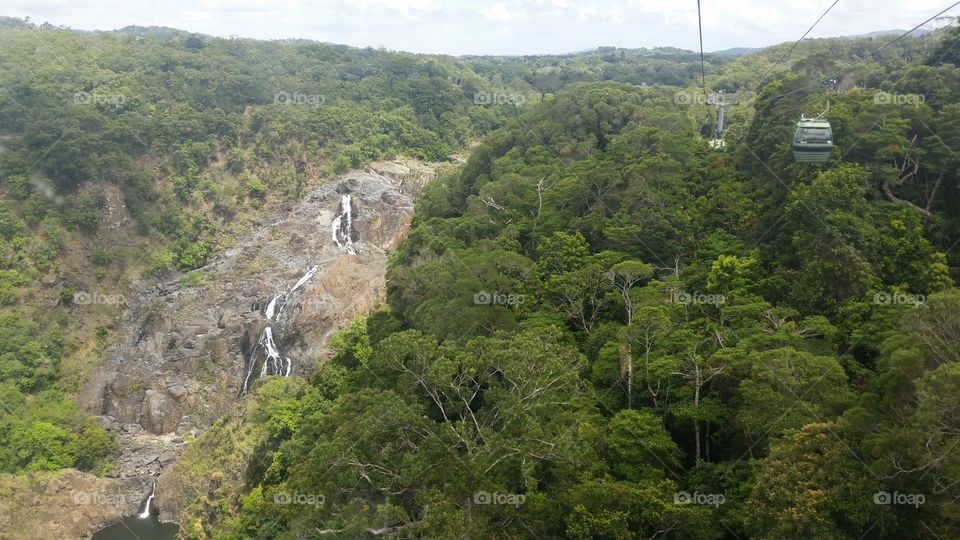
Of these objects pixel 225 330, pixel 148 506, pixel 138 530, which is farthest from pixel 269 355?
pixel 138 530

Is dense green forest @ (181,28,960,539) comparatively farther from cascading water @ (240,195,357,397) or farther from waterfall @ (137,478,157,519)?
cascading water @ (240,195,357,397)

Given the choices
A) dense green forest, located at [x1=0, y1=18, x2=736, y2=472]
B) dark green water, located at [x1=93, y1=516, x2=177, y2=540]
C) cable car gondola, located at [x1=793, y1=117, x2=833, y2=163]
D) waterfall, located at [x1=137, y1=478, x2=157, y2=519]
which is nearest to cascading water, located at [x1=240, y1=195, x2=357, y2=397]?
waterfall, located at [x1=137, y1=478, x2=157, y2=519]

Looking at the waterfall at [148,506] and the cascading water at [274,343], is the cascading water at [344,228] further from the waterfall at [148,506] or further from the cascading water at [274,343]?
the waterfall at [148,506]

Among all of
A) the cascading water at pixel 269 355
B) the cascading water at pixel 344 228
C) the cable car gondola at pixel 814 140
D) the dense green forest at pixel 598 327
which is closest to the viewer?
the dense green forest at pixel 598 327

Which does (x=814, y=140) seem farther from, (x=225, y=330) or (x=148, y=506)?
(x=225, y=330)

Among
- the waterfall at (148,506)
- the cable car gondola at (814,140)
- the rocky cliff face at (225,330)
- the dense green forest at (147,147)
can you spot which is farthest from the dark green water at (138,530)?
the cable car gondola at (814,140)
